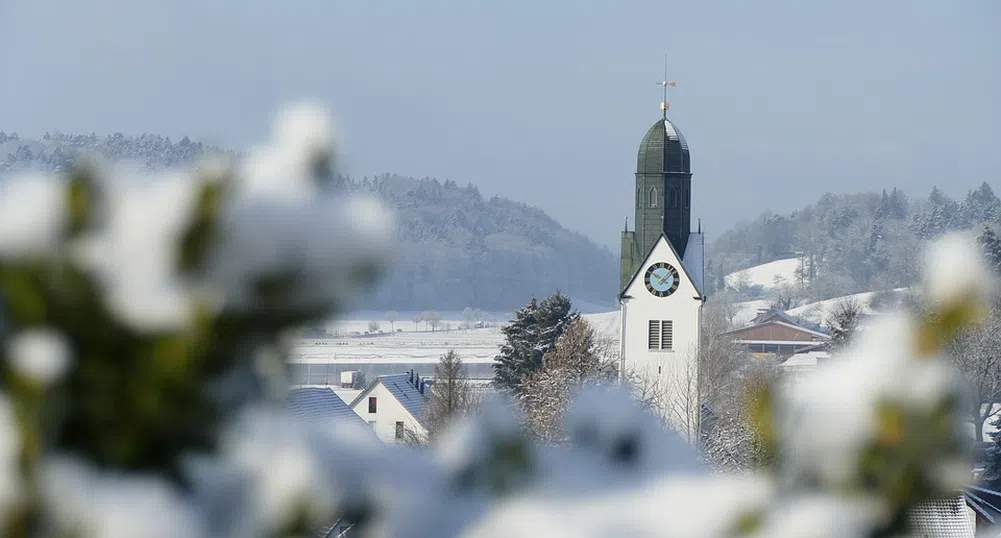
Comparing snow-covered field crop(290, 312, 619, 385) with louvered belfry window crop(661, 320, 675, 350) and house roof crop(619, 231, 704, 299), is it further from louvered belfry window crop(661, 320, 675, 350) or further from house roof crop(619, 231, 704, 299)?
louvered belfry window crop(661, 320, 675, 350)

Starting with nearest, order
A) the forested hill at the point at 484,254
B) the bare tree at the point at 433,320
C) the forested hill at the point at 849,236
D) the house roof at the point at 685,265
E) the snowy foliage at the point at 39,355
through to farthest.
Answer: the snowy foliage at the point at 39,355, the house roof at the point at 685,265, the forested hill at the point at 849,236, the bare tree at the point at 433,320, the forested hill at the point at 484,254

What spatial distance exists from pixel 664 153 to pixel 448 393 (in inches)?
555

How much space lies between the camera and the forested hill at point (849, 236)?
10780 centimetres

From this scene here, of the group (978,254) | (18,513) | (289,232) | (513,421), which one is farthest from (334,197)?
(978,254)

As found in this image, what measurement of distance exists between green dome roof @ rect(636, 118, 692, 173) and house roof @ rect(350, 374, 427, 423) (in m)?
9.70

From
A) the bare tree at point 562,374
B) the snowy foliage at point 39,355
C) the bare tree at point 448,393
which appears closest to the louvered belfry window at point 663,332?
the bare tree at point 562,374

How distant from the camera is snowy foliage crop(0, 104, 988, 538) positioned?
995 millimetres

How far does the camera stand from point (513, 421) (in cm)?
141

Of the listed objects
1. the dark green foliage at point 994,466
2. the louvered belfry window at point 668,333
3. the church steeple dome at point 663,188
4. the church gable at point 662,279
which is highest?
the church steeple dome at point 663,188

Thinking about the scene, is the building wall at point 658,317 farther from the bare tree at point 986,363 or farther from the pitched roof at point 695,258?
the bare tree at point 986,363

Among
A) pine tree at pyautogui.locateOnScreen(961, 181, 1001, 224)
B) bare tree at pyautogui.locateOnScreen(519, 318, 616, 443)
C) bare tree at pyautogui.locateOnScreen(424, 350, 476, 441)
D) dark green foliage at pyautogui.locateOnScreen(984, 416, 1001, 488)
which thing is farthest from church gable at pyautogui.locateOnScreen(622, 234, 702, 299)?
pine tree at pyautogui.locateOnScreen(961, 181, 1001, 224)

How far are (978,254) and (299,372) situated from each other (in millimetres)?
630

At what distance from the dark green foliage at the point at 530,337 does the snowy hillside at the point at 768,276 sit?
86597 millimetres

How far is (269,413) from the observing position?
44.6 inches
